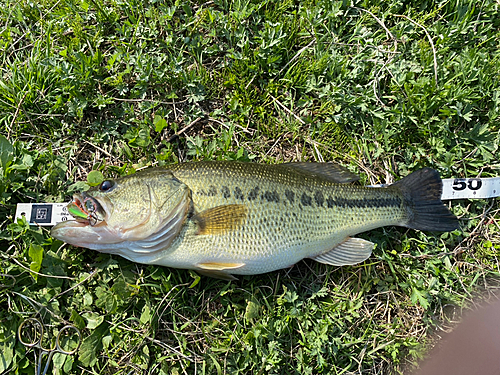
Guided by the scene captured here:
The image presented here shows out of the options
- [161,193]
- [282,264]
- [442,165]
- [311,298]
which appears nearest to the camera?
[161,193]

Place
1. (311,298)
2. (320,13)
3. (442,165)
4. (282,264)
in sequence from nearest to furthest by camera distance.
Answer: (282,264) < (311,298) < (442,165) < (320,13)

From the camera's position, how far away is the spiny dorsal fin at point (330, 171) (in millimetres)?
3104

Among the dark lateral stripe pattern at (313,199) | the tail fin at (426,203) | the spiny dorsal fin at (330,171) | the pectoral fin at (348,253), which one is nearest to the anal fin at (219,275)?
the dark lateral stripe pattern at (313,199)

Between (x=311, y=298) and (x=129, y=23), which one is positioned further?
(x=129, y=23)

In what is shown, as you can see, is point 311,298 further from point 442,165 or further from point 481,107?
point 481,107

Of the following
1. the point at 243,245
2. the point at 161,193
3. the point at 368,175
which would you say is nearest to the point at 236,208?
the point at 243,245

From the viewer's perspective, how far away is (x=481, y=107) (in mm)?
3402

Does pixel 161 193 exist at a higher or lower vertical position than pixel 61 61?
lower

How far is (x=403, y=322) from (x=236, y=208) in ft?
7.12

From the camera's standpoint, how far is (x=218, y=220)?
2.60m

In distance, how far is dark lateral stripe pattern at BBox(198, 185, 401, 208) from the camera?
268cm

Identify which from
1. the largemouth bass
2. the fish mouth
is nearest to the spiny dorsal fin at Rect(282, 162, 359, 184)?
the largemouth bass

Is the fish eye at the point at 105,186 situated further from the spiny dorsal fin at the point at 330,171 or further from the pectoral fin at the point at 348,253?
the pectoral fin at the point at 348,253

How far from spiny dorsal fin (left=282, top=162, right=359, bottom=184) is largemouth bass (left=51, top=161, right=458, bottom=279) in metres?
0.13
